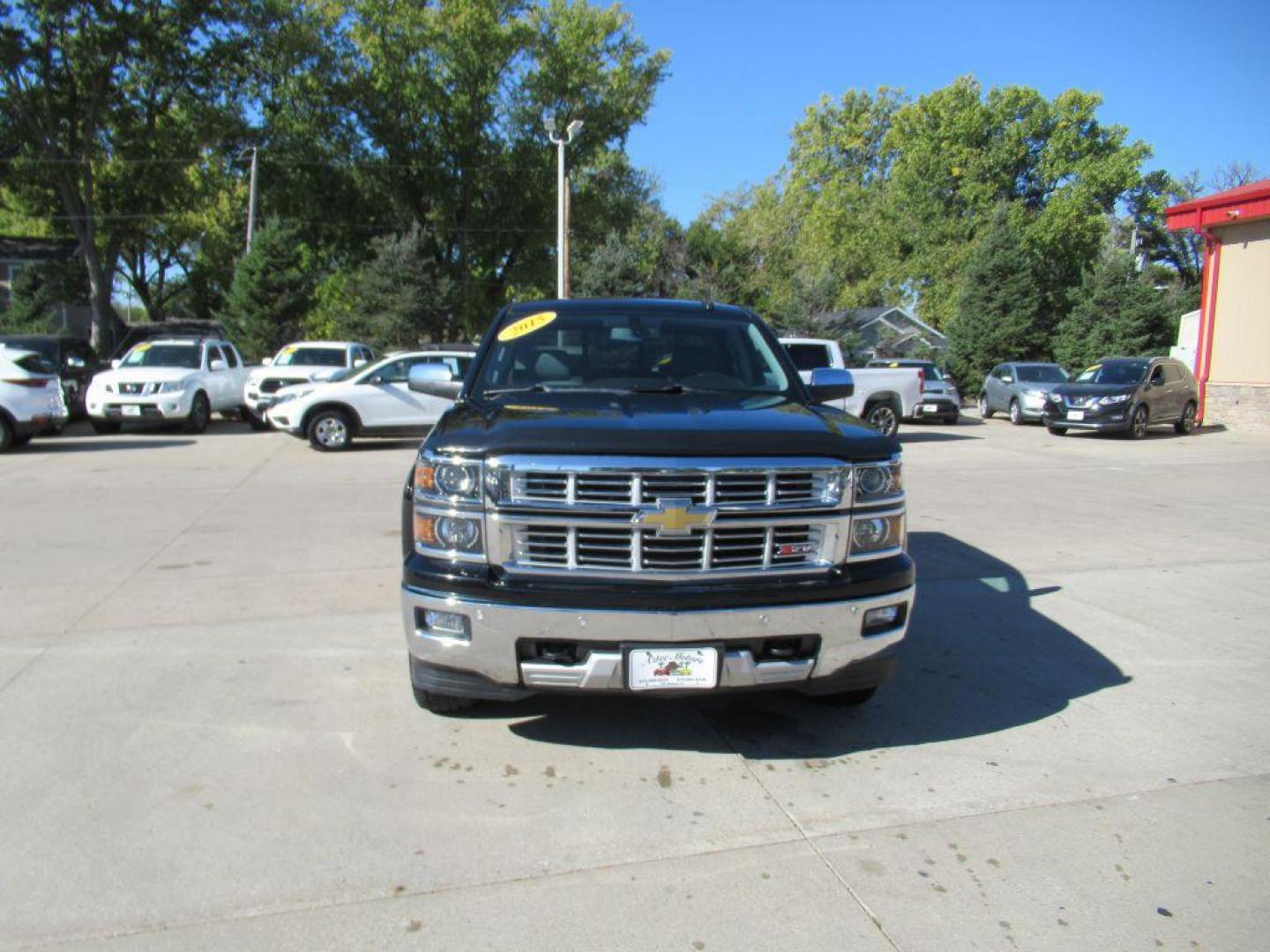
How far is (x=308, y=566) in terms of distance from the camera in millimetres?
7199

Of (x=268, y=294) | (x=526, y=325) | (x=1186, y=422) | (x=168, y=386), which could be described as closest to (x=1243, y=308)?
(x=1186, y=422)

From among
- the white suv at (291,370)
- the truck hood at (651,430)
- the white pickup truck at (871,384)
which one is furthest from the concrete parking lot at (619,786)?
the white suv at (291,370)

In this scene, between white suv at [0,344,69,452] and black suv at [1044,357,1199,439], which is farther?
black suv at [1044,357,1199,439]

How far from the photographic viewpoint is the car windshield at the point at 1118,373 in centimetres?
2025

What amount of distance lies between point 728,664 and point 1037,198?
49.4 meters

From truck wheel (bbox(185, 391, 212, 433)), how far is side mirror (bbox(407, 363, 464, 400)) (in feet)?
45.6

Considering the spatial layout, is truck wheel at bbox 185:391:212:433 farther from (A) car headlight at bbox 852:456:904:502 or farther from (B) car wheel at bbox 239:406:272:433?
(A) car headlight at bbox 852:456:904:502

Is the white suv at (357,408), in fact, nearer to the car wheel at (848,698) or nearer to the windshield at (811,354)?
the windshield at (811,354)

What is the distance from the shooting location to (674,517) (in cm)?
351

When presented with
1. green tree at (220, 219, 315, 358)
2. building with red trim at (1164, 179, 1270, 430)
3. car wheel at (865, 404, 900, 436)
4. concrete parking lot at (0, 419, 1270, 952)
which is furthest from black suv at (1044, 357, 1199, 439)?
green tree at (220, 219, 315, 358)

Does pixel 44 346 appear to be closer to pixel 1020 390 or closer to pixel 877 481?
pixel 877 481

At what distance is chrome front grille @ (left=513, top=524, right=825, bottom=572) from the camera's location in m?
3.55

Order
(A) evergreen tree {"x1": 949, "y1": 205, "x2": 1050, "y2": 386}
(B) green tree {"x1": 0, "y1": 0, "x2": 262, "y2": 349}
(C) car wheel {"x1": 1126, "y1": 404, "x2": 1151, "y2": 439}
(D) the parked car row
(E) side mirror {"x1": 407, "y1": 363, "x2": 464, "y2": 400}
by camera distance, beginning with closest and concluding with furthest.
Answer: (E) side mirror {"x1": 407, "y1": 363, "x2": 464, "y2": 400} < (D) the parked car row < (C) car wheel {"x1": 1126, "y1": 404, "x2": 1151, "y2": 439} < (B) green tree {"x1": 0, "y1": 0, "x2": 262, "y2": 349} < (A) evergreen tree {"x1": 949, "y1": 205, "x2": 1050, "y2": 386}

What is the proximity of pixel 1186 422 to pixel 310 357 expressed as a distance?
19.0m
